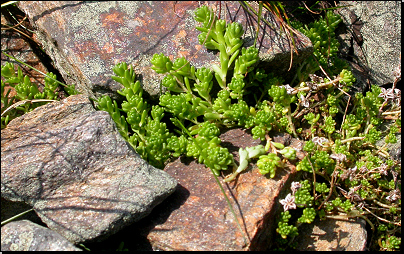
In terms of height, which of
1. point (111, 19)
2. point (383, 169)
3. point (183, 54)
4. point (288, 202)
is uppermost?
point (111, 19)

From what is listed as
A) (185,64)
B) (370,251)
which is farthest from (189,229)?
(370,251)

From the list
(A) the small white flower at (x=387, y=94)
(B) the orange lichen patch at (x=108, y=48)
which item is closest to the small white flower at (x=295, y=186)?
(A) the small white flower at (x=387, y=94)

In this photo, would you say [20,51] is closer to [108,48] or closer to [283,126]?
[108,48]

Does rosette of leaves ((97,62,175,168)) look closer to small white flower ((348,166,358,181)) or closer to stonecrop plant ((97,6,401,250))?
stonecrop plant ((97,6,401,250))

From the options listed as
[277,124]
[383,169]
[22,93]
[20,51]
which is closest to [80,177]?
[22,93]

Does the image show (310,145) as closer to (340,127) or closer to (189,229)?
(340,127)

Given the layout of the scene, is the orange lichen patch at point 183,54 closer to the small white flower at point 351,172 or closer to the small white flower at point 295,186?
the small white flower at point 295,186

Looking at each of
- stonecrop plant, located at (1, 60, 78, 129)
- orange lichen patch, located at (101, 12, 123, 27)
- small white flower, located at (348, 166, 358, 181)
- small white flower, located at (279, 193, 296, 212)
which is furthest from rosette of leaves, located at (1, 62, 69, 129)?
small white flower, located at (348, 166, 358, 181)
